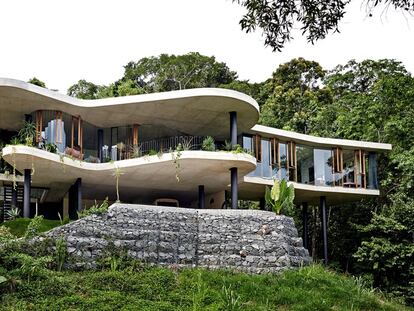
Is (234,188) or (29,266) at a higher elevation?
(234,188)

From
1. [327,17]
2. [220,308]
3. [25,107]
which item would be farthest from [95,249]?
[327,17]

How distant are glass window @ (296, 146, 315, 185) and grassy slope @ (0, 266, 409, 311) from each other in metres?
10.1

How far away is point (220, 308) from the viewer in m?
15.4

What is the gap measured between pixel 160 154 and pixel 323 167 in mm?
9677

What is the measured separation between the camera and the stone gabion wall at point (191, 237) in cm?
1939

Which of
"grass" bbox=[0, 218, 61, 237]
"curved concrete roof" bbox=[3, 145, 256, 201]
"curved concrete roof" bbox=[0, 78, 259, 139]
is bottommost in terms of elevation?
"grass" bbox=[0, 218, 61, 237]

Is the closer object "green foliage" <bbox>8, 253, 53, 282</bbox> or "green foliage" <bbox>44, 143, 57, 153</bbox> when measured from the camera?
"green foliage" <bbox>8, 253, 53, 282</bbox>

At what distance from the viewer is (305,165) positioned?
98.1ft

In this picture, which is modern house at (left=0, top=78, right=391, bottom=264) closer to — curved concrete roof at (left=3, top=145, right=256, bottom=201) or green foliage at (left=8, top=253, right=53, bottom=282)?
curved concrete roof at (left=3, top=145, right=256, bottom=201)

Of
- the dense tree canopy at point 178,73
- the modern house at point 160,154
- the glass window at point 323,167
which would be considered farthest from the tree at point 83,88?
the glass window at point 323,167

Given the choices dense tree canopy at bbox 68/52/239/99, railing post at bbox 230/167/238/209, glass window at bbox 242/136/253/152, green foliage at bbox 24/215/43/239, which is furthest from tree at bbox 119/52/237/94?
green foliage at bbox 24/215/43/239

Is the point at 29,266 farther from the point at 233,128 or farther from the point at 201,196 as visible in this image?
the point at 201,196

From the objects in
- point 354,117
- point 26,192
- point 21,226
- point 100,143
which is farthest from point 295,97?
point 21,226

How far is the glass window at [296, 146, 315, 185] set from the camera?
96.4 feet
